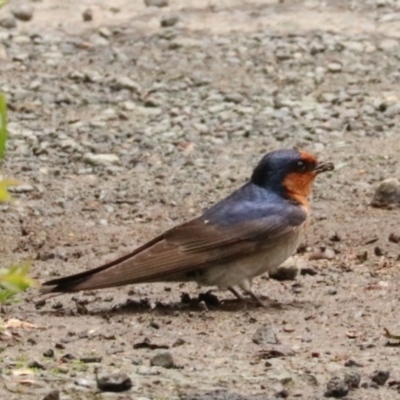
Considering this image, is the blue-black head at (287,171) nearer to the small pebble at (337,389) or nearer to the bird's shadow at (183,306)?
the bird's shadow at (183,306)

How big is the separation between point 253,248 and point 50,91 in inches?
175

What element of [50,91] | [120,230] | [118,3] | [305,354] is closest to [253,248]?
[305,354]

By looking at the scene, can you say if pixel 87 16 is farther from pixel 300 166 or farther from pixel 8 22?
pixel 300 166

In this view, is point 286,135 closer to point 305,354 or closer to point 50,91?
point 50,91

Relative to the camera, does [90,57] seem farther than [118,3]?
No

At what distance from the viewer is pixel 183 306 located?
6344mm

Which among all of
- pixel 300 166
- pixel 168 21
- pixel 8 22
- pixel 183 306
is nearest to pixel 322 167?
pixel 300 166

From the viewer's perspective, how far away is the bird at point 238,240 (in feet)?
20.5

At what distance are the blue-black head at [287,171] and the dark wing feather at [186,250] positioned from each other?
229 millimetres

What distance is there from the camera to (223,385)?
16.0ft

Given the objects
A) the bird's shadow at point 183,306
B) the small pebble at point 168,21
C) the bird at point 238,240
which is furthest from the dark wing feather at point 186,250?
the small pebble at point 168,21

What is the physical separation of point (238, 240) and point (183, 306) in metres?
0.40

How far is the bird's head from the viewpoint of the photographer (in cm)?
674

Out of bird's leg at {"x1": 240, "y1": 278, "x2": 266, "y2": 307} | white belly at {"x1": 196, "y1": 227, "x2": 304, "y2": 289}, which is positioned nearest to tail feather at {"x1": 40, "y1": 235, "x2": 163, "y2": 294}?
white belly at {"x1": 196, "y1": 227, "x2": 304, "y2": 289}
